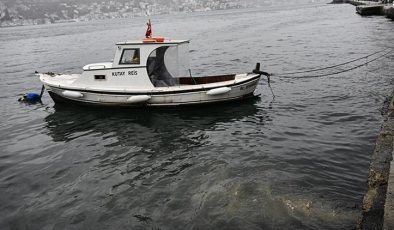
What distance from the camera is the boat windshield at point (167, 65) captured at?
1708 centimetres

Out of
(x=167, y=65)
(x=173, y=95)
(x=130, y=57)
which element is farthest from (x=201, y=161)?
(x=130, y=57)

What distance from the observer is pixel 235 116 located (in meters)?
16.2

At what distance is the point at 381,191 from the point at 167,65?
37.5 feet

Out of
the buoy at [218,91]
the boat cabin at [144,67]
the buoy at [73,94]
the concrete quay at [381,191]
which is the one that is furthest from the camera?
the buoy at [73,94]

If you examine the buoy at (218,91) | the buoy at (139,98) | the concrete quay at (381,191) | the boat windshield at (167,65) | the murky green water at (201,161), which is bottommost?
the murky green water at (201,161)

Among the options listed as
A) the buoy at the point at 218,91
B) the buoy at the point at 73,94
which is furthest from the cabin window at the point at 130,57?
the buoy at the point at 218,91

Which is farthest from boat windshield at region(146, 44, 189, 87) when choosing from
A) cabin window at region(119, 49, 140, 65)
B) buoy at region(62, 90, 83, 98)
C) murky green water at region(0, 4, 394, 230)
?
buoy at region(62, 90, 83, 98)

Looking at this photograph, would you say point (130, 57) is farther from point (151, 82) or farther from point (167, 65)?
point (167, 65)

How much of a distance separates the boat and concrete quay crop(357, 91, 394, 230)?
735 cm

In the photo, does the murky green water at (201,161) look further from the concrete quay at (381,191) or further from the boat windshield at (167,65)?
the boat windshield at (167,65)

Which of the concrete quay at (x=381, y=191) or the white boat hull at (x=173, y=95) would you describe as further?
the white boat hull at (x=173, y=95)

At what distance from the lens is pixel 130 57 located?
16.9 m

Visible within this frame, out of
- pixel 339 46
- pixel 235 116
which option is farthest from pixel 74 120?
pixel 339 46

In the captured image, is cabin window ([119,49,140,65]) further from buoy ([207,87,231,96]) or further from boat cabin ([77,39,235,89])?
buoy ([207,87,231,96])
